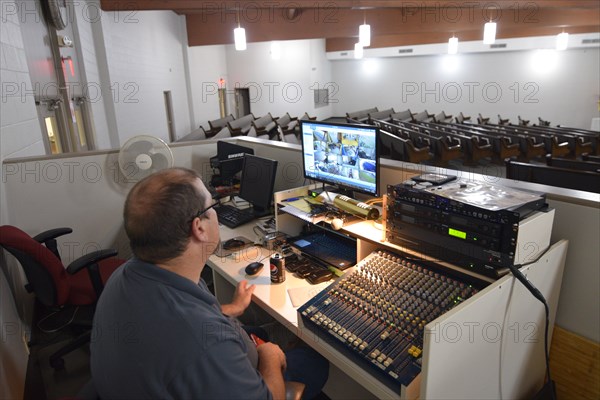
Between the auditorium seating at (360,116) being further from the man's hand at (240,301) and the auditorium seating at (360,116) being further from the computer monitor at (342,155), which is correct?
the man's hand at (240,301)

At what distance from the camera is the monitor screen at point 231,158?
2.85m

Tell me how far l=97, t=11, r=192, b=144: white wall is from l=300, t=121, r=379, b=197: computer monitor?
156 inches

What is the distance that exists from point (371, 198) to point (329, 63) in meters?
13.9

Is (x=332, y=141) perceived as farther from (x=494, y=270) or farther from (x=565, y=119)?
(x=565, y=119)

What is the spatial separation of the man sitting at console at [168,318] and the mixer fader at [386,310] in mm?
269

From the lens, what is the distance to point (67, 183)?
104 inches

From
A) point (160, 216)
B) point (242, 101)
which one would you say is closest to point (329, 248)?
point (160, 216)

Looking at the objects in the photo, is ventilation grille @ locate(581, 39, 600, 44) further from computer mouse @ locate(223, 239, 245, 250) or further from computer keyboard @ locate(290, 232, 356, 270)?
computer mouse @ locate(223, 239, 245, 250)

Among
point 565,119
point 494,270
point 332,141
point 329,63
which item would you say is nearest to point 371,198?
point 332,141

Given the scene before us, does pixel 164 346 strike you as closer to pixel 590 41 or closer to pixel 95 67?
pixel 95 67

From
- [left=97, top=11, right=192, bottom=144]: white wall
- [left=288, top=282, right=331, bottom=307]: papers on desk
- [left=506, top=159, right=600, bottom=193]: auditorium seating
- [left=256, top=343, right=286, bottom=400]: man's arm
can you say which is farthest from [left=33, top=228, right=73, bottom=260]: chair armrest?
[left=97, top=11, right=192, bottom=144]: white wall

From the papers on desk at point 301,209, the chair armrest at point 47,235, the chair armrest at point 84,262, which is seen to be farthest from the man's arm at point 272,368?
the chair armrest at point 47,235

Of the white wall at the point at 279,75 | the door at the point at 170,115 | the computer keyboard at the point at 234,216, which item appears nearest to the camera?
the computer keyboard at the point at 234,216

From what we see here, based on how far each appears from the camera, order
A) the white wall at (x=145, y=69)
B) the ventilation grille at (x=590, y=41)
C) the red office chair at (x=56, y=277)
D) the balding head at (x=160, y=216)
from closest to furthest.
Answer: the balding head at (x=160, y=216)
the red office chair at (x=56, y=277)
the white wall at (x=145, y=69)
the ventilation grille at (x=590, y=41)
